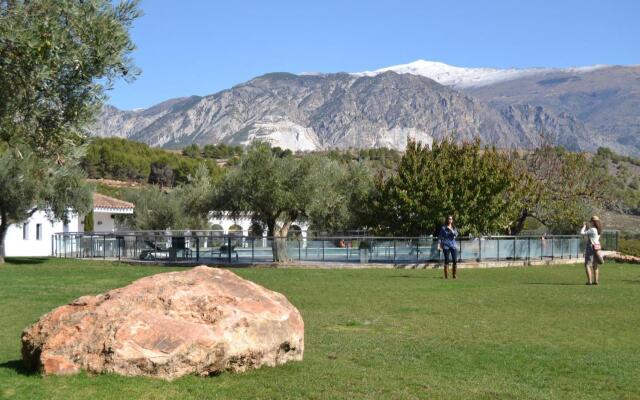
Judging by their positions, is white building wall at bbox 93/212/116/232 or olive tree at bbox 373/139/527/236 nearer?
olive tree at bbox 373/139/527/236

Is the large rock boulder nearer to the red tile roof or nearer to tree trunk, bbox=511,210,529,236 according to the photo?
tree trunk, bbox=511,210,529,236

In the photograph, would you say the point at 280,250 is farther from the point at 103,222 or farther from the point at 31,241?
the point at 103,222

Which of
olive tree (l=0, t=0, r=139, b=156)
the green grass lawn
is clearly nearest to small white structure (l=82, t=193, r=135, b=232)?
the green grass lawn

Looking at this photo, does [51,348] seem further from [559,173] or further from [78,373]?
[559,173]

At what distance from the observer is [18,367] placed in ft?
29.0

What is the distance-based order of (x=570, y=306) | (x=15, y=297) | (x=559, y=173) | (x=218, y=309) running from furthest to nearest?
(x=559, y=173), (x=15, y=297), (x=570, y=306), (x=218, y=309)

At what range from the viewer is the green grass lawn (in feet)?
26.1

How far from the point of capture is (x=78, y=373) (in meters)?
8.09

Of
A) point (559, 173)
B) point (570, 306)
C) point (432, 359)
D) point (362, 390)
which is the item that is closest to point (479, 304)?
point (570, 306)

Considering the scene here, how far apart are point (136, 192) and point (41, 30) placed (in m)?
55.5

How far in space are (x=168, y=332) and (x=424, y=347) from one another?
405 cm

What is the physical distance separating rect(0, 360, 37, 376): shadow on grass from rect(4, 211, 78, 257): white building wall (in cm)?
3551

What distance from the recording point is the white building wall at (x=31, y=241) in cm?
4394

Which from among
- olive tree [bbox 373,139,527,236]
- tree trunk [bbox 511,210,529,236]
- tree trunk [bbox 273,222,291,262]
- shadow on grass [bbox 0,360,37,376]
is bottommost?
shadow on grass [bbox 0,360,37,376]
